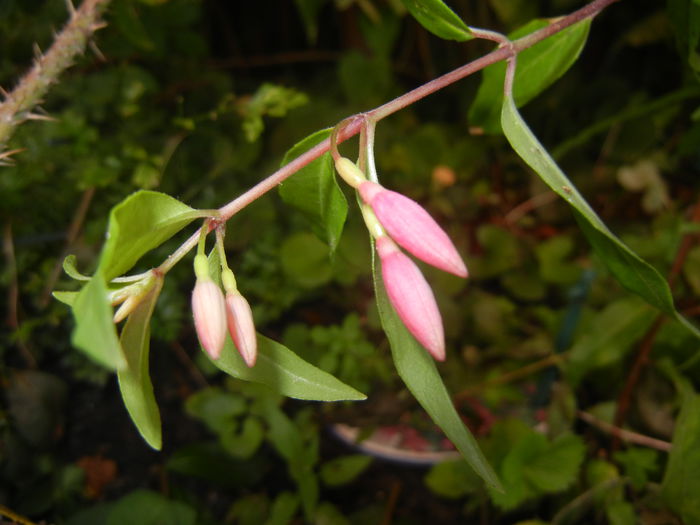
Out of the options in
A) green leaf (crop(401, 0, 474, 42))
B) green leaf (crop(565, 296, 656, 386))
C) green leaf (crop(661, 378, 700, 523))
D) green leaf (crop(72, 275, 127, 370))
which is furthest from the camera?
green leaf (crop(565, 296, 656, 386))

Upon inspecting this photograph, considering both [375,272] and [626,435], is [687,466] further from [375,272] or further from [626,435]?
[375,272]

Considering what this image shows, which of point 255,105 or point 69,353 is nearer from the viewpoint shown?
point 255,105

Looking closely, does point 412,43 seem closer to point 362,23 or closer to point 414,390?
point 362,23

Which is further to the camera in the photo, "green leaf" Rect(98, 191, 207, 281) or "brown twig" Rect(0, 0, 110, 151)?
"brown twig" Rect(0, 0, 110, 151)

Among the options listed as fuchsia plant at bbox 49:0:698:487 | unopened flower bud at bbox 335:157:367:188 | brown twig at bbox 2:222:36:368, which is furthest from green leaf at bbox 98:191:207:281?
brown twig at bbox 2:222:36:368

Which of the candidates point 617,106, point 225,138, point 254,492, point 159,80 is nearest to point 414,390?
point 254,492

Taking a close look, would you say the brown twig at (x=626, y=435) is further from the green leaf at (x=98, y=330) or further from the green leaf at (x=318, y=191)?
the green leaf at (x=98, y=330)

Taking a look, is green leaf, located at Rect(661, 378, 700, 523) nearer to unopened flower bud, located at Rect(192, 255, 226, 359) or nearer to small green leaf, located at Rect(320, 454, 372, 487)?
small green leaf, located at Rect(320, 454, 372, 487)
